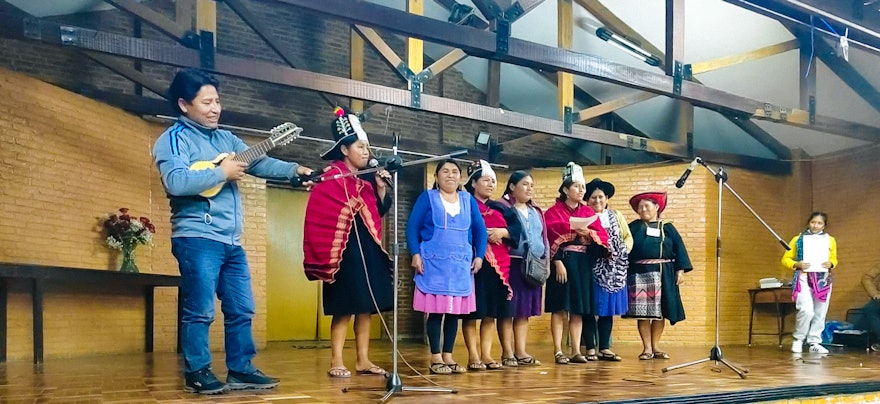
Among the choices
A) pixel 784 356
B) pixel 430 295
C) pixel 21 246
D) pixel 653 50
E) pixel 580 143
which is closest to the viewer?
pixel 430 295

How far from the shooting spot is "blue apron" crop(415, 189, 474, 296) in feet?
14.3

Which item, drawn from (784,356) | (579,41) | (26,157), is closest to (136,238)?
(26,157)

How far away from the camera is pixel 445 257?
4.37 metres

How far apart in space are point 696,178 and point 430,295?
494 centimetres

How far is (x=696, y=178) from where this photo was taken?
8.38 meters

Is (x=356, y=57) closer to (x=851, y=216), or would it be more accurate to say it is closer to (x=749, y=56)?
(x=749, y=56)

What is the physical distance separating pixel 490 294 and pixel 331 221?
1.29m

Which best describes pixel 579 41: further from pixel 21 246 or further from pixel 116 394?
pixel 116 394

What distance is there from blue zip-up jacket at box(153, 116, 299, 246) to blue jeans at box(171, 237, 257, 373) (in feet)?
0.20

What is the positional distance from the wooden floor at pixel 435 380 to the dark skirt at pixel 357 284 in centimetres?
37

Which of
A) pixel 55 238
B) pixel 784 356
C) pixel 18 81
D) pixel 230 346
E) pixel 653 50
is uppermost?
pixel 653 50

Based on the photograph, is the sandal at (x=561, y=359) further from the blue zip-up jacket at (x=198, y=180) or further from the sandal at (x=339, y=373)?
the blue zip-up jacket at (x=198, y=180)

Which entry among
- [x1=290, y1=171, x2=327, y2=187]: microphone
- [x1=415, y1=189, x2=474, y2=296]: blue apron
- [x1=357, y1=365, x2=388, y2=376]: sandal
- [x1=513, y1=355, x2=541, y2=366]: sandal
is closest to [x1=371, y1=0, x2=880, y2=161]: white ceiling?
[x1=513, y1=355, x2=541, y2=366]: sandal

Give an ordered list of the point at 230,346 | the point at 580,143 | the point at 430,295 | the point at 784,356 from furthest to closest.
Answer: the point at 580,143, the point at 784,356, the point at 430,295, the point at 230,346
